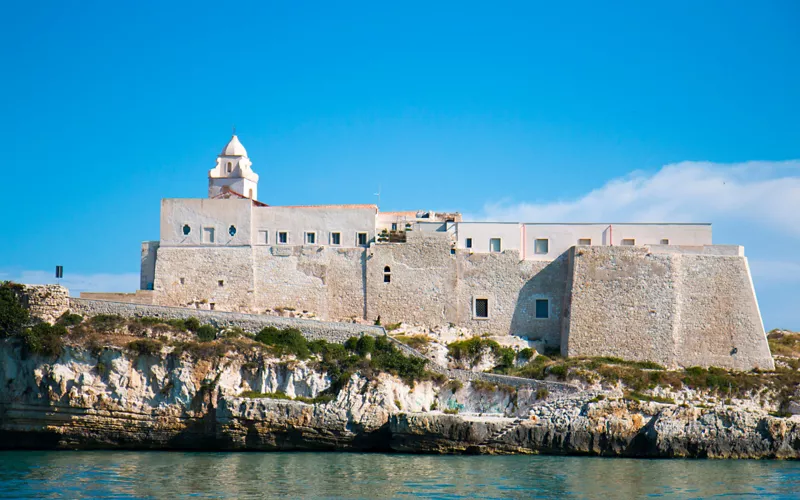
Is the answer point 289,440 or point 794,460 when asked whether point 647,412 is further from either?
point 289,440

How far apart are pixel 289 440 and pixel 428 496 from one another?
1214cm

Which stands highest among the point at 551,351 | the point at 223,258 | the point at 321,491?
the point at 223,258

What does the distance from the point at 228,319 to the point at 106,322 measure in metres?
5.16

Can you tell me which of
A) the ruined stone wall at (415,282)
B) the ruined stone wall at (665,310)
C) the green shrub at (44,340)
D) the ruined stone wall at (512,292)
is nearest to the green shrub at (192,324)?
the green shrub at (44,340)

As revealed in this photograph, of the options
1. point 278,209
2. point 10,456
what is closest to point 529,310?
point 278,209

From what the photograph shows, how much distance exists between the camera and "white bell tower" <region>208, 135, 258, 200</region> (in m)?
49.6

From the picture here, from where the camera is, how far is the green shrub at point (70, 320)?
42125 millimetres

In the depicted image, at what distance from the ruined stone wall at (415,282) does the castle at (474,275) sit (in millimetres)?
47

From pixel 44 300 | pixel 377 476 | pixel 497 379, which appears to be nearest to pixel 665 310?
pixel 497 379

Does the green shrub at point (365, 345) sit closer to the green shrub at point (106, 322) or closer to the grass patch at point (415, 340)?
the grass patch at point (415, 340)

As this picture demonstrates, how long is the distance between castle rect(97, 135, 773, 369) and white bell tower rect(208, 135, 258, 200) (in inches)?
58.9

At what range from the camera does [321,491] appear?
94.9 feet

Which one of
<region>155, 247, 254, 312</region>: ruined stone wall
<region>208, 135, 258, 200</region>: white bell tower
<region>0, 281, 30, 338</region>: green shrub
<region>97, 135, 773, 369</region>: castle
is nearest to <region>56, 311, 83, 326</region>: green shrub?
<region>0, 281, 30, 338</region>: green shrub

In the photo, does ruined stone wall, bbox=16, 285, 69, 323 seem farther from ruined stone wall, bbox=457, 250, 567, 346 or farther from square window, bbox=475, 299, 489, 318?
square window, bbox=475, 299, 489, 318
